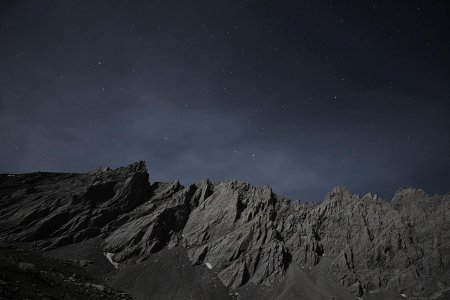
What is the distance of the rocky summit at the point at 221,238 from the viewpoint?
7812cm

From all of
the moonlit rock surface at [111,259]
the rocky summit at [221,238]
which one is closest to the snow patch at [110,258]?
the moonlit rock surface at [111,259]

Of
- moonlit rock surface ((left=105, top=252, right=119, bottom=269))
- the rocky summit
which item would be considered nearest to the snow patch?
moonlit rock surface ((left=105, top=252, right=119, bottom=269))

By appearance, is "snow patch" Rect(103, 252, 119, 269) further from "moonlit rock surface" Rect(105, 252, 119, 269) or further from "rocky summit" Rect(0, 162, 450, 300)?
"rocky summit" Rect(0, 162, 450, 300)

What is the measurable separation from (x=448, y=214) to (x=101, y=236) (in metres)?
119

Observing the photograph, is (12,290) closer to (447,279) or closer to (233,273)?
(233,273)

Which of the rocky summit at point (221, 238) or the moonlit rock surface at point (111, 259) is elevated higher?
the rocky summit at point (221, 238)

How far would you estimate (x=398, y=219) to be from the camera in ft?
338

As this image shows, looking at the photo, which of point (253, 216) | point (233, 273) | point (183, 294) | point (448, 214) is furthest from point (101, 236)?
point (448, 214)

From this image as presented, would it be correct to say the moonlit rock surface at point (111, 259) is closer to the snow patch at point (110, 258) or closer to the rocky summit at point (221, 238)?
the snow patch at point (110, 258)

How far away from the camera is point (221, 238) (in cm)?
9525

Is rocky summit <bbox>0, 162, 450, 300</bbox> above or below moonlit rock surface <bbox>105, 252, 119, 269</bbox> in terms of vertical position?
above

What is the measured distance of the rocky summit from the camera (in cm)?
7812

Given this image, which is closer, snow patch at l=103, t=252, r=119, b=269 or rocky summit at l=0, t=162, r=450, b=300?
rocky summit at l=0, t=162, r=450, b=300

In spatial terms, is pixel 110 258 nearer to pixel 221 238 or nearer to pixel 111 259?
pixel 111 259
